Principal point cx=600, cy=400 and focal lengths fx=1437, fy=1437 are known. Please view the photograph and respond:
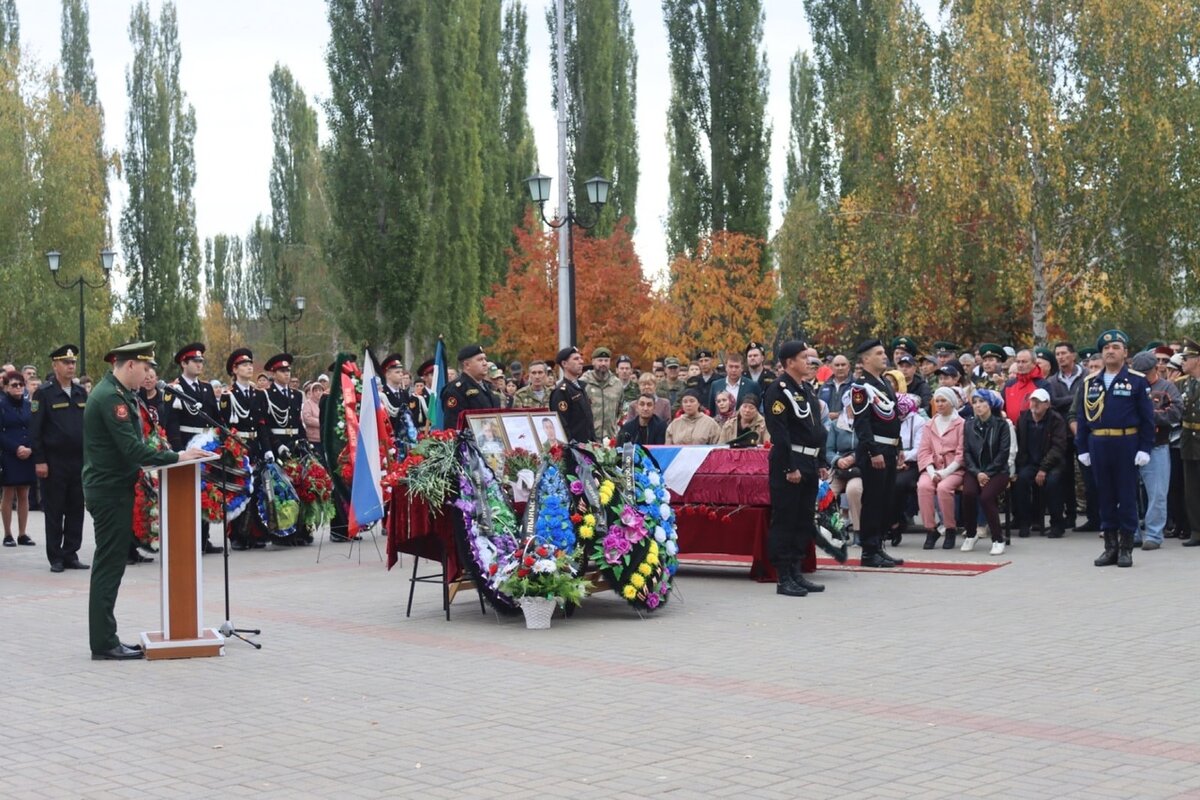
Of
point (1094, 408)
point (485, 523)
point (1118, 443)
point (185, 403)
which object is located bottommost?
point (485, 523)

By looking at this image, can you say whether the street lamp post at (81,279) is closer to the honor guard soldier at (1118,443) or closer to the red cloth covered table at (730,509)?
the red cloth covered table at (730,509)

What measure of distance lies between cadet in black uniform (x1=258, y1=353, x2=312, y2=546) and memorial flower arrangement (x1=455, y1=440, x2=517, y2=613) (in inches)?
271

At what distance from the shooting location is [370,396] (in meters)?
13.5

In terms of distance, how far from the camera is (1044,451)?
16500 millimetres

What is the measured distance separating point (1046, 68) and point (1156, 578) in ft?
A: 73.4

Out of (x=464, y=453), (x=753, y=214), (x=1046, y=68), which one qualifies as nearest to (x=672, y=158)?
(x=753, y=214)

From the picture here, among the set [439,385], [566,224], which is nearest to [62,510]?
[439,385]

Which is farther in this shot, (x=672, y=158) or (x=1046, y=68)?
(x=672, y=158)

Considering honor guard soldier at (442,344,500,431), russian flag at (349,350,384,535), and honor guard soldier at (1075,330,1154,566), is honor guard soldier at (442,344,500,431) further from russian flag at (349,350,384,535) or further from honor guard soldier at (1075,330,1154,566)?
honor guard soldier at (1075,330,1154,566)

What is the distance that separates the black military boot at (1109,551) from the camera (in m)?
13.6

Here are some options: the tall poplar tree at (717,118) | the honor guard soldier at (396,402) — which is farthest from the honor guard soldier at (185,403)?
the tall poplar tree at (717,118)

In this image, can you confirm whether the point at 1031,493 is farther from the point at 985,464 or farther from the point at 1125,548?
the point at 1125,548

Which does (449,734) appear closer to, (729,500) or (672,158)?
(729,500)

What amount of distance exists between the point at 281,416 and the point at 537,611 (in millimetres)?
7613
